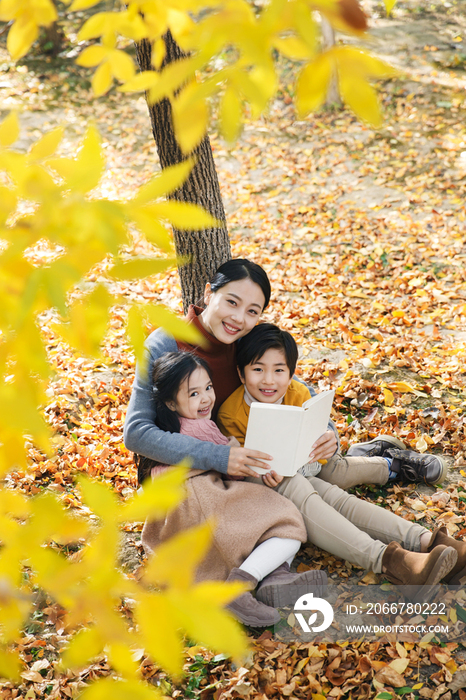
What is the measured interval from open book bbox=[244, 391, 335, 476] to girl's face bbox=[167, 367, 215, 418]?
0.27 metres

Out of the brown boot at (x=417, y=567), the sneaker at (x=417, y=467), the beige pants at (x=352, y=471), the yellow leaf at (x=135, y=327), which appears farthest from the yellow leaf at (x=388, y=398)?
the yellow leaf at (x=135, y=327)

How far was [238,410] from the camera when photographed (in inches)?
109

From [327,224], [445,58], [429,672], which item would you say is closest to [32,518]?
[429,672]

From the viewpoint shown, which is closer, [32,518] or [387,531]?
[32,518]

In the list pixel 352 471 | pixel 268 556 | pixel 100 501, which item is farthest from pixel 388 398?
pixel 100 501

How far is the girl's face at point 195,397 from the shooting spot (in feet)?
8.37

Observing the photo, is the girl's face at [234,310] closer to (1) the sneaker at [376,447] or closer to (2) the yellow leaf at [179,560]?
(1) the sneaker at [376,447]

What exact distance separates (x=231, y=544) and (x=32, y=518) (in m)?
1.62

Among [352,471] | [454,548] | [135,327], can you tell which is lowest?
[352,471]

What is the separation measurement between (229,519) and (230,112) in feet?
6.17

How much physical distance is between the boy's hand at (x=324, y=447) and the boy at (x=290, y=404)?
14 millimetres

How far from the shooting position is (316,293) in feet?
16.5

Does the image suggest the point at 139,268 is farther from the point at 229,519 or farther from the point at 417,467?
the point at 417,467

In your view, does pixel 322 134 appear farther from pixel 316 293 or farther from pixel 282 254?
pixel 316 293
